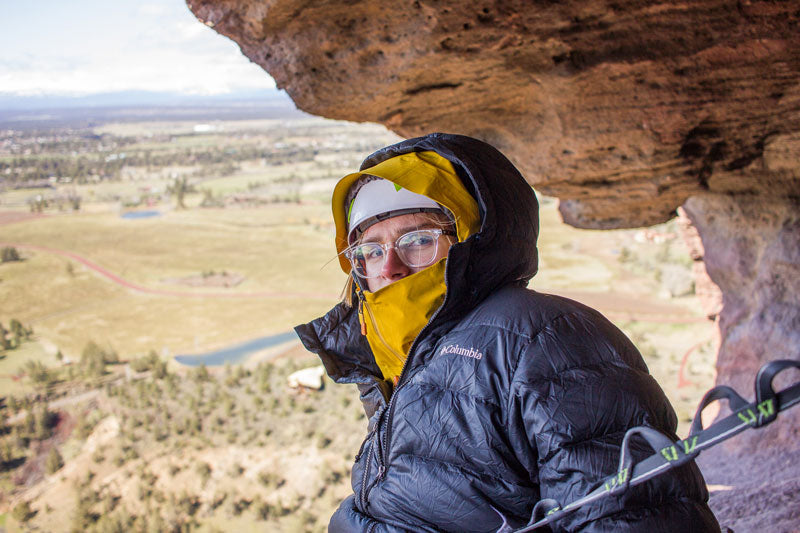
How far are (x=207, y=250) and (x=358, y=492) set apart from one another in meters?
31.7

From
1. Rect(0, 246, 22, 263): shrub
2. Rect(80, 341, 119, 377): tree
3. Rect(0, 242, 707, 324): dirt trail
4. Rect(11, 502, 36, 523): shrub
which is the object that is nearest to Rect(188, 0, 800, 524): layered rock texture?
Rect(0, 242, 707, 324): dirt trail

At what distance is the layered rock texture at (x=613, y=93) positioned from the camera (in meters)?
3.02

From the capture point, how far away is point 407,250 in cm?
192

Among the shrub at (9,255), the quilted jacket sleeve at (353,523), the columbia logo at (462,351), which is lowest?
the shrub at (9,255)

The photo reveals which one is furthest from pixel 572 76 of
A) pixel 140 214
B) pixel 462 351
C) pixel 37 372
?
pixel 140 214

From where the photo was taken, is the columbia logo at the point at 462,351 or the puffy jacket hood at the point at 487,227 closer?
the columbia logo at the point at 462,351

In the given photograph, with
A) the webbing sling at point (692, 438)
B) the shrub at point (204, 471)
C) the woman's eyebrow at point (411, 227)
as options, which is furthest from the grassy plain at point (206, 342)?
the webbing sling at point (692, 438)

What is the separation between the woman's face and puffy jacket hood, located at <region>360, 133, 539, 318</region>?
14cm

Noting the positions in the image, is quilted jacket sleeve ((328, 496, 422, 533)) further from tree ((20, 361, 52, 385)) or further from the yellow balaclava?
tree ((20, 361, 52, 385))

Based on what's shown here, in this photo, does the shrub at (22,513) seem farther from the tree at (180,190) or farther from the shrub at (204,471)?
the tree at (180,190)

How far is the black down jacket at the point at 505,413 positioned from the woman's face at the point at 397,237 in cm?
15

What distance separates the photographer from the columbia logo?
58.1 inches

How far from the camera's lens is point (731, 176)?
4.40m

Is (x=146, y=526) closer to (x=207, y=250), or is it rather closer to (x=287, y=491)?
(x=287, y=491)
